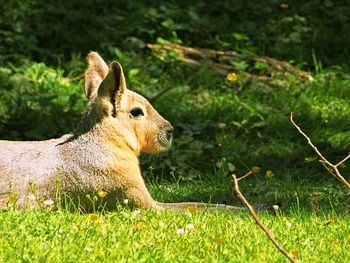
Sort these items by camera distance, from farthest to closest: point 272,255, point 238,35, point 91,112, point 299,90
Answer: point 238,35 → point 299,90 → point 91,112 → point 272,255

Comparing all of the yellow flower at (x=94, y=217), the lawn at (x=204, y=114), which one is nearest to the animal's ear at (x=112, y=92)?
the lawn at (x=204, y=114)

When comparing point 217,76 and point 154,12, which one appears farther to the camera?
point 154,12

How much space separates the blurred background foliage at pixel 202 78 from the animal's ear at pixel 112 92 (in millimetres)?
1242

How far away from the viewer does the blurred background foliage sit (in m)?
8.23

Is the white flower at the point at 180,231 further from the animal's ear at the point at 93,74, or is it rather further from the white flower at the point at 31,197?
the animal's ear at the point at 93,74

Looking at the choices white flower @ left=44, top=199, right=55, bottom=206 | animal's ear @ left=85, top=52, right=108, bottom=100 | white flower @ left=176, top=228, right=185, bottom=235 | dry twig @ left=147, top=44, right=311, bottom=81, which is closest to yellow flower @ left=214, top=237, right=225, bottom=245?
white flower @ left=176, top=228, right=185, bottom=235

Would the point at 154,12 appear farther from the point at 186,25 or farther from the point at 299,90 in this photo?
the point at 299,90

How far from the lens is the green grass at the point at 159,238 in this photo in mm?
4477

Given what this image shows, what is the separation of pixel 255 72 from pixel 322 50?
97 centimetres

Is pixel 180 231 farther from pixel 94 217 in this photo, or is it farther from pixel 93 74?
pixel 93 74

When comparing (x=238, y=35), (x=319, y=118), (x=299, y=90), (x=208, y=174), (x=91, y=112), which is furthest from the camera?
(x=238, y=35)

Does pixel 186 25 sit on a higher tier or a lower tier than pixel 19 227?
lower

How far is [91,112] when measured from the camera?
6016mm

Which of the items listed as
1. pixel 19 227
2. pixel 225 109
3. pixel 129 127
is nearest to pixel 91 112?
pixel 129 127
